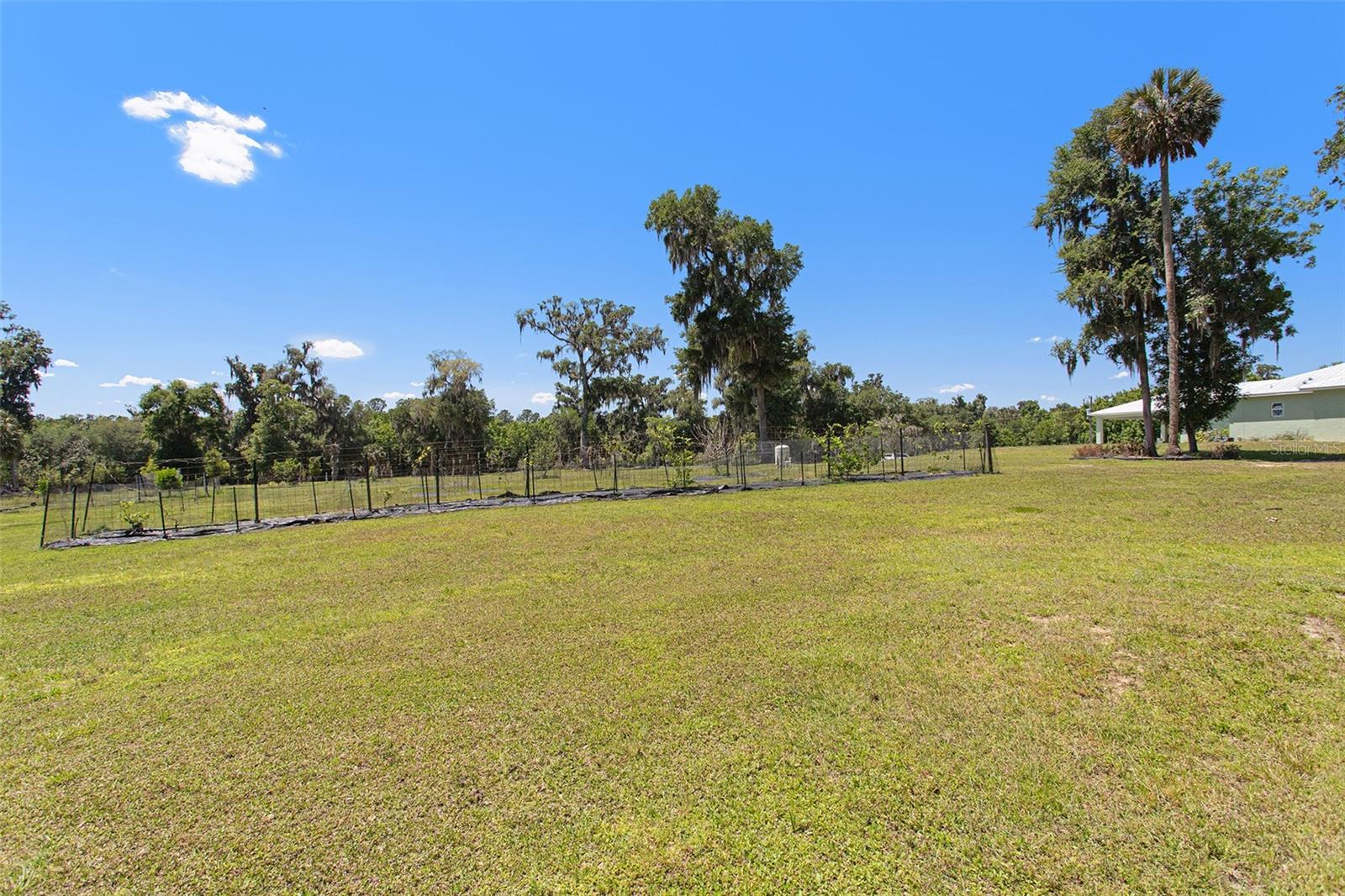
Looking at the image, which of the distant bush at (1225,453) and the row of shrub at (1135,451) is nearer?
the distant bush at (1225,453)

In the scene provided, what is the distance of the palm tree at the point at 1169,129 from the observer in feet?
58.0

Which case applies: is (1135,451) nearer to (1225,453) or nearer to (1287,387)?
(1225,453)

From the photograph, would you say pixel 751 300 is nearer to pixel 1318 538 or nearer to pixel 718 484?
pixel 718 484

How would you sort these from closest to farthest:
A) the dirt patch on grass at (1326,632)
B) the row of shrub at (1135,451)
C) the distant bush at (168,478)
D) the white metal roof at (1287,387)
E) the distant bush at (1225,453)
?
the dirt patch on grass at (1326,632)
the distant bush at (168,478)
the distant bush at (1225,453)
the row of shrub at (1135,451)
the white metal roof at (1287,387)

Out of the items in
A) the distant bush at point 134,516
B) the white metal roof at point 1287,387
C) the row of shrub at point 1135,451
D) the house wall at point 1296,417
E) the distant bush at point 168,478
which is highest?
the white metal roof at point 1287,387

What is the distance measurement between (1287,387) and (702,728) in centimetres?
3693

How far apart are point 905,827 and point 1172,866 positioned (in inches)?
33.6

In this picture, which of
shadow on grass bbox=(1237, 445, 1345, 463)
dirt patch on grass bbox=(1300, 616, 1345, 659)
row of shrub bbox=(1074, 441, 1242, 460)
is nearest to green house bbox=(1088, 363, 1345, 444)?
row of shrub bbox=(1074, 441, 1242, 460)

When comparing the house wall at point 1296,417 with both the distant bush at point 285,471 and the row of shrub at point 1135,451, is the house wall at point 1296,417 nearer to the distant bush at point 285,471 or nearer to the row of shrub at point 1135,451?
the row of shrub at point 1135,451

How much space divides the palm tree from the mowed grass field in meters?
16.4

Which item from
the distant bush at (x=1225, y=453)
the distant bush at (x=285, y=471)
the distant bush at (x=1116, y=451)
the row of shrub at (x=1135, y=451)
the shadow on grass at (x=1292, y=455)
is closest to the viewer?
the shadow on grass at (x=1292, y=455)

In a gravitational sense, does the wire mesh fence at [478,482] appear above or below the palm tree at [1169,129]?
below

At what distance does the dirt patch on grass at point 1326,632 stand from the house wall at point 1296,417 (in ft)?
101

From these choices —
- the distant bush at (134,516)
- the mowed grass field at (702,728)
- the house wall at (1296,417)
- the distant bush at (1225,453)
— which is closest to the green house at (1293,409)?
the house wall at (1296,417)
